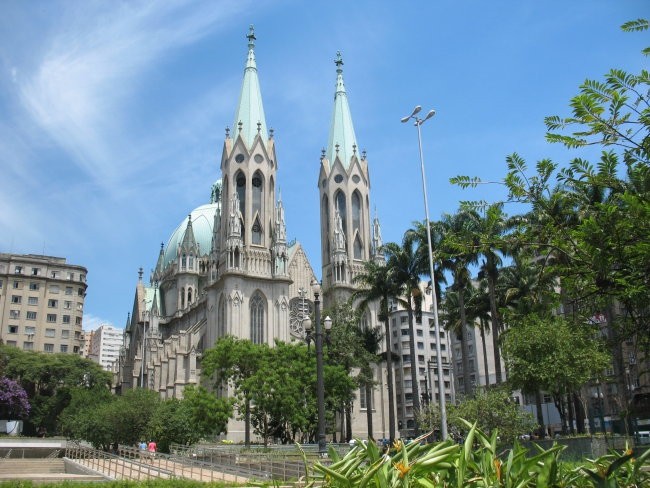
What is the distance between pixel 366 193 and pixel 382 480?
220 feet

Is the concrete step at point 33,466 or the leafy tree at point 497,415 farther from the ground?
the leafy tree at point 497,415

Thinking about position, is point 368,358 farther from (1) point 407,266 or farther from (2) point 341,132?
(2) point 341,132

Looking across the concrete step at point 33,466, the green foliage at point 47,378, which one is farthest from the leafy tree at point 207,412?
the green foliage at point 47,378

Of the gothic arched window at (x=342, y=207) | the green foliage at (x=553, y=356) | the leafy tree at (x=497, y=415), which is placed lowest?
the leafy tree at (x=497, y=415)

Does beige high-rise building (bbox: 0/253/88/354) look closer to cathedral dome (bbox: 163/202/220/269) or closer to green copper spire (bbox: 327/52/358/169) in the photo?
cathedral dome (bbox: 163/202/220/269)

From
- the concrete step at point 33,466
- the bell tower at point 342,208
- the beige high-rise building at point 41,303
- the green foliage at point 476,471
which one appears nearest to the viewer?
the green foliage at point 476,471

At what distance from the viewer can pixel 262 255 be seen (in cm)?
6238

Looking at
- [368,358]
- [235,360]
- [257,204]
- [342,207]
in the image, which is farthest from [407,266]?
[342,207]

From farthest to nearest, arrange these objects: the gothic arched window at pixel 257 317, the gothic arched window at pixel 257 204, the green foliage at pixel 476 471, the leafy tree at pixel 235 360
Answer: the gothic arched window at pixel 257 204 → the gothic arched window at pixel 257 317 → the leafy tree at pixel 235 360 → the green foliage at pixel 476 471

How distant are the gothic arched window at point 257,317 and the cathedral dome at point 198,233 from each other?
1155 inches

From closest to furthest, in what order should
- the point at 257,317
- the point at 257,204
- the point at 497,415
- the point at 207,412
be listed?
the point at 497,415, the point at 207,412, the point at 257,317, the point at 257,204

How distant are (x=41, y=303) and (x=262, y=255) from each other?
42.5m

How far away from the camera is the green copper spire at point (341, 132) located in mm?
71625

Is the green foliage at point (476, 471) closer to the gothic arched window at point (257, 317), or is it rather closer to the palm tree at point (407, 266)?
the palm tree at point (407, 266)
